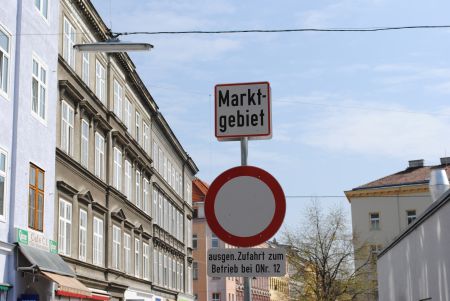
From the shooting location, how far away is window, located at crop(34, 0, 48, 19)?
25.7 metres

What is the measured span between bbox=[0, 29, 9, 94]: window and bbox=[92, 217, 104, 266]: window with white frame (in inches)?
446

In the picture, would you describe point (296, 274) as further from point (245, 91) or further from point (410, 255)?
point (245, 91)

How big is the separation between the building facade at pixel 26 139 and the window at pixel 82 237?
401cm

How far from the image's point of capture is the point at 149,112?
47.5m

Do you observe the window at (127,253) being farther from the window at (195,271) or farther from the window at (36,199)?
the window at (195,271)

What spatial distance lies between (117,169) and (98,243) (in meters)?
5.08

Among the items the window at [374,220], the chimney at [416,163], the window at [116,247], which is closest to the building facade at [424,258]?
the window at [116,247]

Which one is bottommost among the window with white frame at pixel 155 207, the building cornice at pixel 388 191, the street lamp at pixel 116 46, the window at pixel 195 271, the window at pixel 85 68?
the window at pixel 195 271

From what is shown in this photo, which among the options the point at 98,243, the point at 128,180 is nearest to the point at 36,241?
the point at 98,243

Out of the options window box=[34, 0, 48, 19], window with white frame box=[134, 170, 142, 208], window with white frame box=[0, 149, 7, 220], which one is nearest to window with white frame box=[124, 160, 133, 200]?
window with white frame box=[134, 170, 142, 208]

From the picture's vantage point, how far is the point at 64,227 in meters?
28.4

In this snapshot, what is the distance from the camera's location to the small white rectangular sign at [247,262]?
6.23 meters

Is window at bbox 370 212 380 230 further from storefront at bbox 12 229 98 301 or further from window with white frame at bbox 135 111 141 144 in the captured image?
storefront at bbox 12 229 98 301

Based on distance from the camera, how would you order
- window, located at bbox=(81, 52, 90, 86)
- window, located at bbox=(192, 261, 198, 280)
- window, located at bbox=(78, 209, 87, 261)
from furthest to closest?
1. window, located at bbox=(192, 261, 198, 280)
2. window, located at bbox=(81, 52, 90, 86)
3. window, located at bbox=(78, 209, 87, 261)
